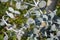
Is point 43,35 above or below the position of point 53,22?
below

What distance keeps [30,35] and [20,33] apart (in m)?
0.09

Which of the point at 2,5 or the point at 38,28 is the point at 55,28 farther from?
the point at 2,5

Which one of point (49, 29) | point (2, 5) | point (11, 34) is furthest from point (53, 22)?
point (2, 5)

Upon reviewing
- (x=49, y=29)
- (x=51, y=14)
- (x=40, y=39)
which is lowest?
(x=40, y=39)

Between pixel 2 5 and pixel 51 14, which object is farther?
pixel 2 5

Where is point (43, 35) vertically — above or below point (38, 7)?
below

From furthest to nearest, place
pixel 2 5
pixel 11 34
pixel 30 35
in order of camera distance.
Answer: pixel 2 5
pixel 11 34
pixel 30 35

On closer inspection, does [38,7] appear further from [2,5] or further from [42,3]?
[2,5]

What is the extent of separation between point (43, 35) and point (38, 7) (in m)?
0.23

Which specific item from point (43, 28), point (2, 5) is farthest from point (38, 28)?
point (2, 5)

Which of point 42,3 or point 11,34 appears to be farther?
point 11,34

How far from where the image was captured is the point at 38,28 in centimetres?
144

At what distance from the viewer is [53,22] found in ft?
4.74

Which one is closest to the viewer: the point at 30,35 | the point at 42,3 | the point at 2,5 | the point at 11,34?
the point at 42,3
